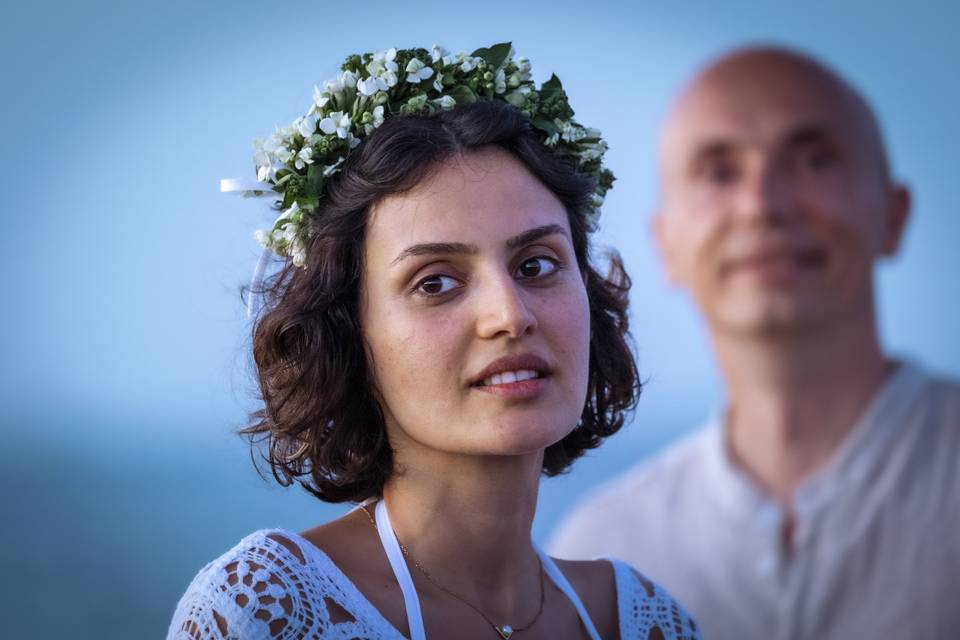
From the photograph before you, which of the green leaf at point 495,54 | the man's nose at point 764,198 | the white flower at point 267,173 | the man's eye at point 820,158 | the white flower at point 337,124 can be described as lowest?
the man's nose at point 764,198

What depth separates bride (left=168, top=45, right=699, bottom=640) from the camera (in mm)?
2805

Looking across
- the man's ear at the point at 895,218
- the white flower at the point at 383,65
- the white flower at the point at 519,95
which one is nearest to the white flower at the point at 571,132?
the white flower at the point at 519,95

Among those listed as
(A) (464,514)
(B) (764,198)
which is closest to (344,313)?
(A) (464,514)

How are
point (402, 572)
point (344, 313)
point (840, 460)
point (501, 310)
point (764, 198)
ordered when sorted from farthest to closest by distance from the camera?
point (344, 313) → point (402, 572) → point (501, 310) → point (840, 460) → point (764, 198)

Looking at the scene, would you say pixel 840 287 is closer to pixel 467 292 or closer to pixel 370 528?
pixel 467 292

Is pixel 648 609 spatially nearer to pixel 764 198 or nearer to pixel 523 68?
pixel 764 198

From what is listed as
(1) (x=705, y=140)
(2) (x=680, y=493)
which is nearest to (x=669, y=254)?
(1) (x=705, y=140)

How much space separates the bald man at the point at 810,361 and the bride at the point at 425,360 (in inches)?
16.5

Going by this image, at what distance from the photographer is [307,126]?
3158mm

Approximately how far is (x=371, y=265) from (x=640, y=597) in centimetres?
117

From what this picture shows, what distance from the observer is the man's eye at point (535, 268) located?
295cm

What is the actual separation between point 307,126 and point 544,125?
24.0 inches

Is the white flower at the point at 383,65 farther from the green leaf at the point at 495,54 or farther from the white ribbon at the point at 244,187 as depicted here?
the white ribbon at the point at 244,187

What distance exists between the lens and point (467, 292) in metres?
2.85
